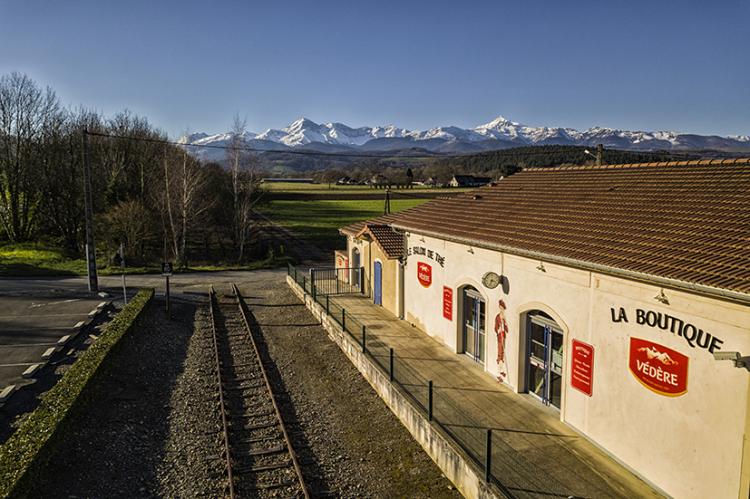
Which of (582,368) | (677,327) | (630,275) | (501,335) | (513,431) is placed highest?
(630,275)

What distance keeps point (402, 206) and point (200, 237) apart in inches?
1221

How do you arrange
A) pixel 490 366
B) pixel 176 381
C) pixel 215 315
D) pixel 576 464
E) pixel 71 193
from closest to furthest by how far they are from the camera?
pixel 576 464 < pixel 490 366 < pixel 176 381 < pixel 215 315 < pixel 71 193

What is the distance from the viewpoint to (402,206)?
71.9 meters

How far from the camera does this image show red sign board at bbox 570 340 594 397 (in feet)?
32.0

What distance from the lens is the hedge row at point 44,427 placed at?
8547 mm

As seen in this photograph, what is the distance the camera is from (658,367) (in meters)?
8.23

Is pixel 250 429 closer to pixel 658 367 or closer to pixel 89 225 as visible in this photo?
pixel 658 367

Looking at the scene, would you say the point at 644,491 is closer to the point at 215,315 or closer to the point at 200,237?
the point at 215,315

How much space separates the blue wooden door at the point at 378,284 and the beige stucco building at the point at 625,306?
16.4 feet

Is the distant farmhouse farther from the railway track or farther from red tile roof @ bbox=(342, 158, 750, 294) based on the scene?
the railway track

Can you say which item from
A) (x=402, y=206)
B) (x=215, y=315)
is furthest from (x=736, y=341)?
(x=402, y=206)

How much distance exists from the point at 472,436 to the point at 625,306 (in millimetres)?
3637

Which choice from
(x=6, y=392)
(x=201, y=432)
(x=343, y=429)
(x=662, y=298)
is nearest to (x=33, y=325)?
(x=6, y=392)

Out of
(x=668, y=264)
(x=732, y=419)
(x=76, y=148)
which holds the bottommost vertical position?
(x=732, y=419)
